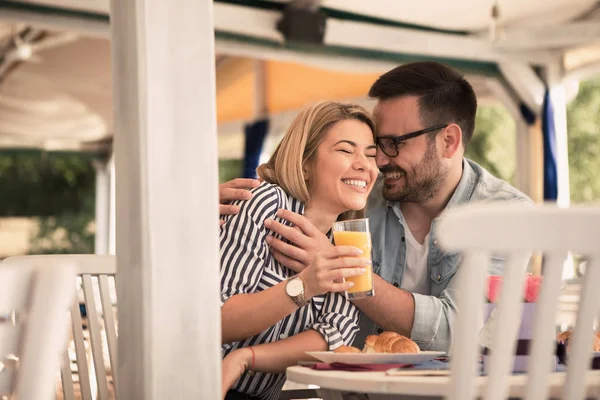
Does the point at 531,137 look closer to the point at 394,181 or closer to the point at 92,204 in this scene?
the point at 394,181

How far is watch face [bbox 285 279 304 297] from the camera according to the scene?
6.46ft

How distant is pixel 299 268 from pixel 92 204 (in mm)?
12039

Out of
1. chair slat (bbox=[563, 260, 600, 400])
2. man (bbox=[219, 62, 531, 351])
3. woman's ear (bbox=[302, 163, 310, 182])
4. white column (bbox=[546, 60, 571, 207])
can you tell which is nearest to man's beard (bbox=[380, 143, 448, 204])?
man (bbox=[219, 62, 531, 351])

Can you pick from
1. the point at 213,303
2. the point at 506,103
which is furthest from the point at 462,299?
the point at 506,103

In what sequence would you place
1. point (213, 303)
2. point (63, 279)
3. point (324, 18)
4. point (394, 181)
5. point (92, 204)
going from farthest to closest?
point (92, 204) → point (324, 18) → point (394, 181) → point (213, 303) → point (63, 279)

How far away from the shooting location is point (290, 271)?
2.28m

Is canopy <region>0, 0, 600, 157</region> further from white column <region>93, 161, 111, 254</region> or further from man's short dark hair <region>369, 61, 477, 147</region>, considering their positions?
man's short dark hair <region>369, 61, 477, 147</region>

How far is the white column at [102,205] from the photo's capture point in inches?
494

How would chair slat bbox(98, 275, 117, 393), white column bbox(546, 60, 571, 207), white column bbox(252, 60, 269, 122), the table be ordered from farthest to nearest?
white column bbox(252, 60, 269, 122) → white column bbox(546, 60, 571, 207) → chair slat bbox(98, 275, 117, 393) → the table

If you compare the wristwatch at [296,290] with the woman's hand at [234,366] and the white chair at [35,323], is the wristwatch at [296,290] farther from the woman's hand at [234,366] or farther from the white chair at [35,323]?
the white chair at [35,323]

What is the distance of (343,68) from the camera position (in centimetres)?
802

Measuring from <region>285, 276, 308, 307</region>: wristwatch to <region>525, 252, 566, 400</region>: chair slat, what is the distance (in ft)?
3.12

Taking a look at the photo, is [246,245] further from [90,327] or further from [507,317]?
[507,317]

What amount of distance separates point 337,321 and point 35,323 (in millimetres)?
1305
